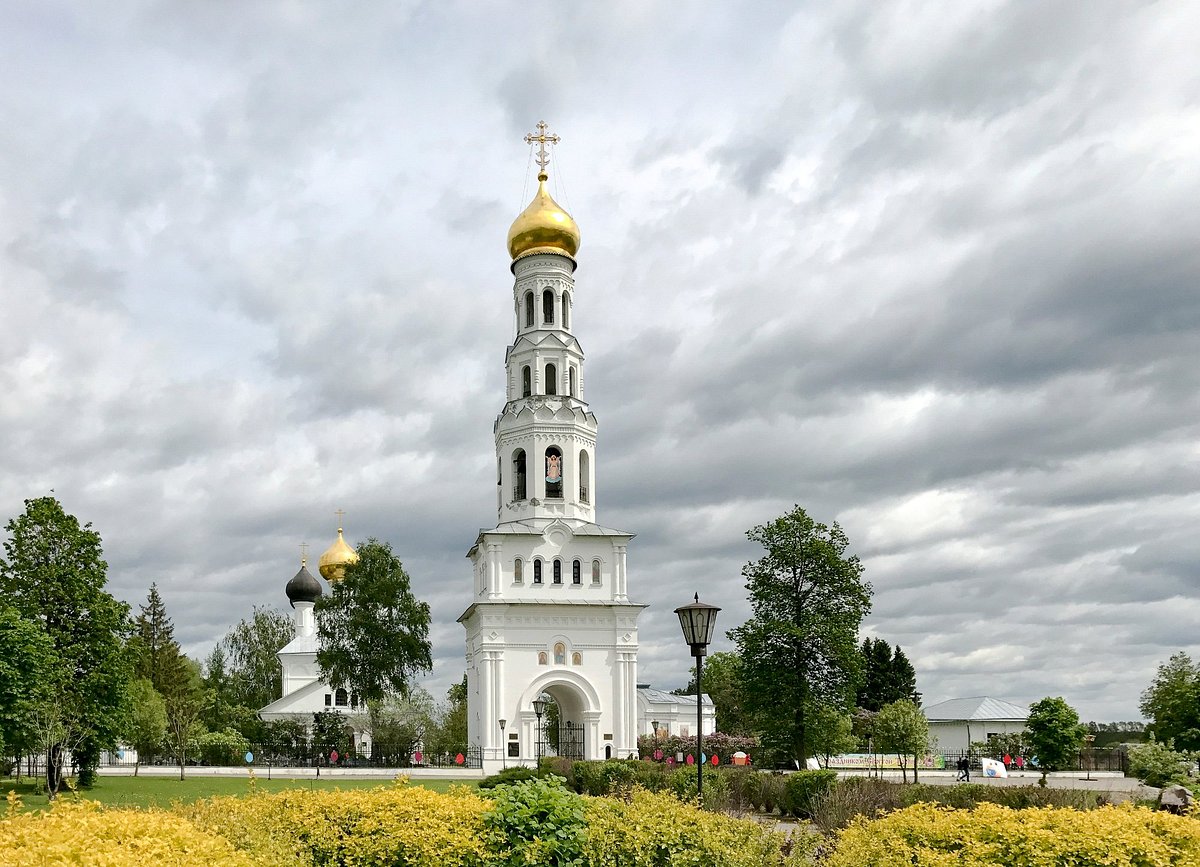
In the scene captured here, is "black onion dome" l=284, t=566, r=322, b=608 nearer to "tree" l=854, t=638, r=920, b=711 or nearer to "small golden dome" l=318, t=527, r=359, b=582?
"small golden dome" l=318, t=527, r=359, b=582

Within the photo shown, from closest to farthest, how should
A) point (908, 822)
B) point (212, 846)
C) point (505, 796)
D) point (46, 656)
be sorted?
point (212, 846) < point (908, 822) < point (505, 796) < point (46, 656)

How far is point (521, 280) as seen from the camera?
4994 centimetres

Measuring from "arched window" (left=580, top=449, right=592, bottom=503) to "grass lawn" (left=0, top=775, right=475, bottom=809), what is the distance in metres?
14.3

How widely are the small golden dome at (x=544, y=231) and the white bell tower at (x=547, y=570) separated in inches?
2.2

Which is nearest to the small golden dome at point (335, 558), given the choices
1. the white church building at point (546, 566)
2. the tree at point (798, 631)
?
the white church building at point (546, 566)

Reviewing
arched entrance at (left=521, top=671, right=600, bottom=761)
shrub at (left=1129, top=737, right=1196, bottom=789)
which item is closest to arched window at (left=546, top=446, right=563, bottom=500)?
arched entrance at (left=521, top=671, right=600, bottom=761)

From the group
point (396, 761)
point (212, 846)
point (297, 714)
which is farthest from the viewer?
point (297, 714)

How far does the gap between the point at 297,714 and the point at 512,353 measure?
31.3 meters

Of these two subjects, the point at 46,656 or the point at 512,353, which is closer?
the point at 46,656

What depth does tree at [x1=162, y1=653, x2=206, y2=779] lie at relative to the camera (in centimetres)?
5253

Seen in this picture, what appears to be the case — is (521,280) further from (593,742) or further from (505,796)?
(505,796)

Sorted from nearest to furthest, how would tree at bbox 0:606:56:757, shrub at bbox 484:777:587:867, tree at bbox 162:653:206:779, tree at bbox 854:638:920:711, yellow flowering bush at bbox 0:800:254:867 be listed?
1. yellow flowering bush at bbox 0:800:254:867
2. shrub at bbox 484:777:587:867
3. tree at bbox 0:606:56:757
4. tree at bbox 162:653:206:779
5. tree at bbox 854:638:920:711

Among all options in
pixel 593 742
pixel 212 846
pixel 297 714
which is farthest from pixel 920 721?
pixel 297 714

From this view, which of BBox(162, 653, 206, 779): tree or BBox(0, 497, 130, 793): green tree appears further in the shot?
BBox(162, 653, 206, 779): tree
